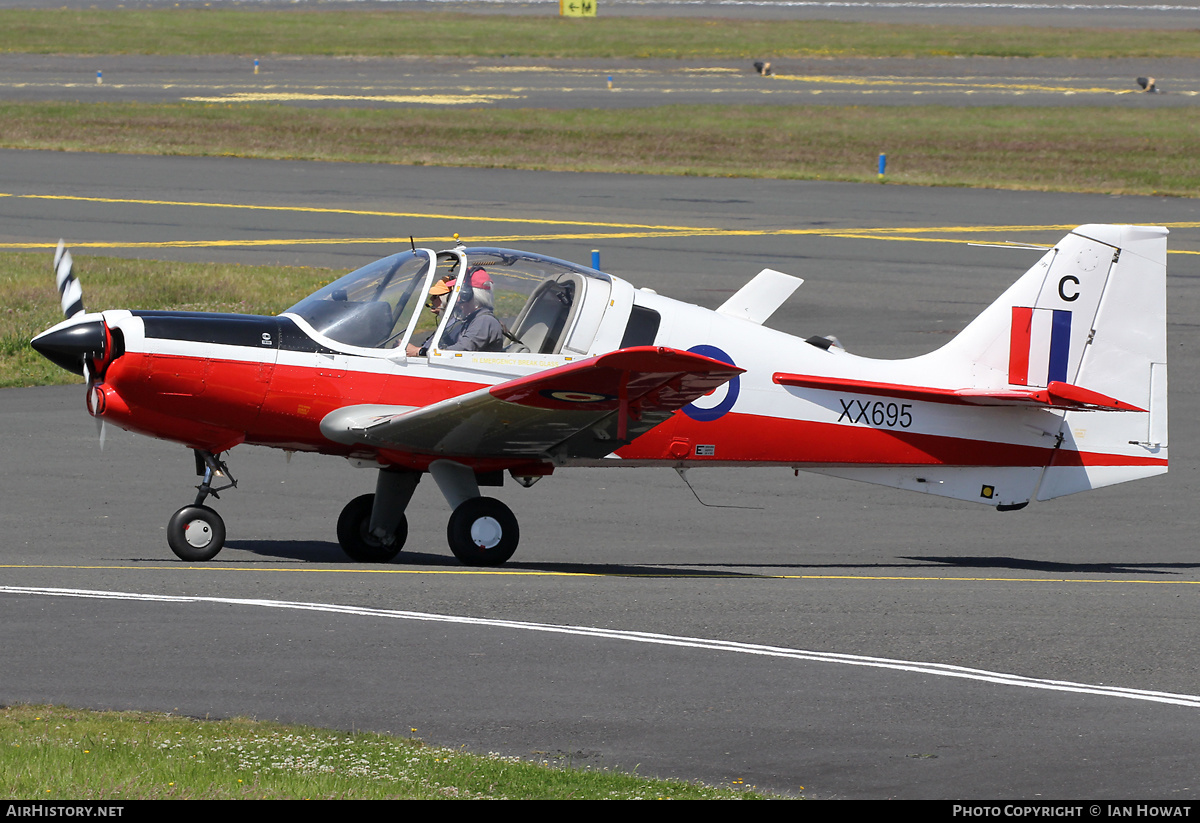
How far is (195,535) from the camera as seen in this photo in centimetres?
1273

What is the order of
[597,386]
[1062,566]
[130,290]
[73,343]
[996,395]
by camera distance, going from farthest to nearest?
[130,290]
[1062,566]
[996,395]
[73,343]
[597,386]

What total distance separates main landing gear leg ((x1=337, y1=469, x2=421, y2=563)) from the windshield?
4.56ft

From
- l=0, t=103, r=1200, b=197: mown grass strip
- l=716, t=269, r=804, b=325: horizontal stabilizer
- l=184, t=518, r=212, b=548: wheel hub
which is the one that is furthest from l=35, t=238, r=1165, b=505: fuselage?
l=0, t=103, r=1200, b=197: mown grass strip

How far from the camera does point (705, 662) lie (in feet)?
31.2

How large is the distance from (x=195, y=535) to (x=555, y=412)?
115 inches

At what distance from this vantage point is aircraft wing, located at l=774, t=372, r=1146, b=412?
13.6 meters

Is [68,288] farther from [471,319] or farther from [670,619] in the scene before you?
[670,619]

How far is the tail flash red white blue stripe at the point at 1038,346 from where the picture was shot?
13914mm

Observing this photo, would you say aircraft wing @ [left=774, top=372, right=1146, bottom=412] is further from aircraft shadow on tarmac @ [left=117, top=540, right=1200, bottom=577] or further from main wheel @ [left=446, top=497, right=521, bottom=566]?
main wheel @ [left=446, top=497, right=521, bottom=566]

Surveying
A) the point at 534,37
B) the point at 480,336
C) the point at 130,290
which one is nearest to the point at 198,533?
the point at 480,336

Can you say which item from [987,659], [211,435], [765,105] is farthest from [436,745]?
[765,105]

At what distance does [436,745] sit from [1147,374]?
829cm

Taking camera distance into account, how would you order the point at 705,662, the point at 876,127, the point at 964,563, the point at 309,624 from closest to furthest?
the point at 705,662
the point at 309,624
the point at 964,563
the point at 876,127

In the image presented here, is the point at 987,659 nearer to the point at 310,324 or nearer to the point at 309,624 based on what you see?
the point at 309,624
